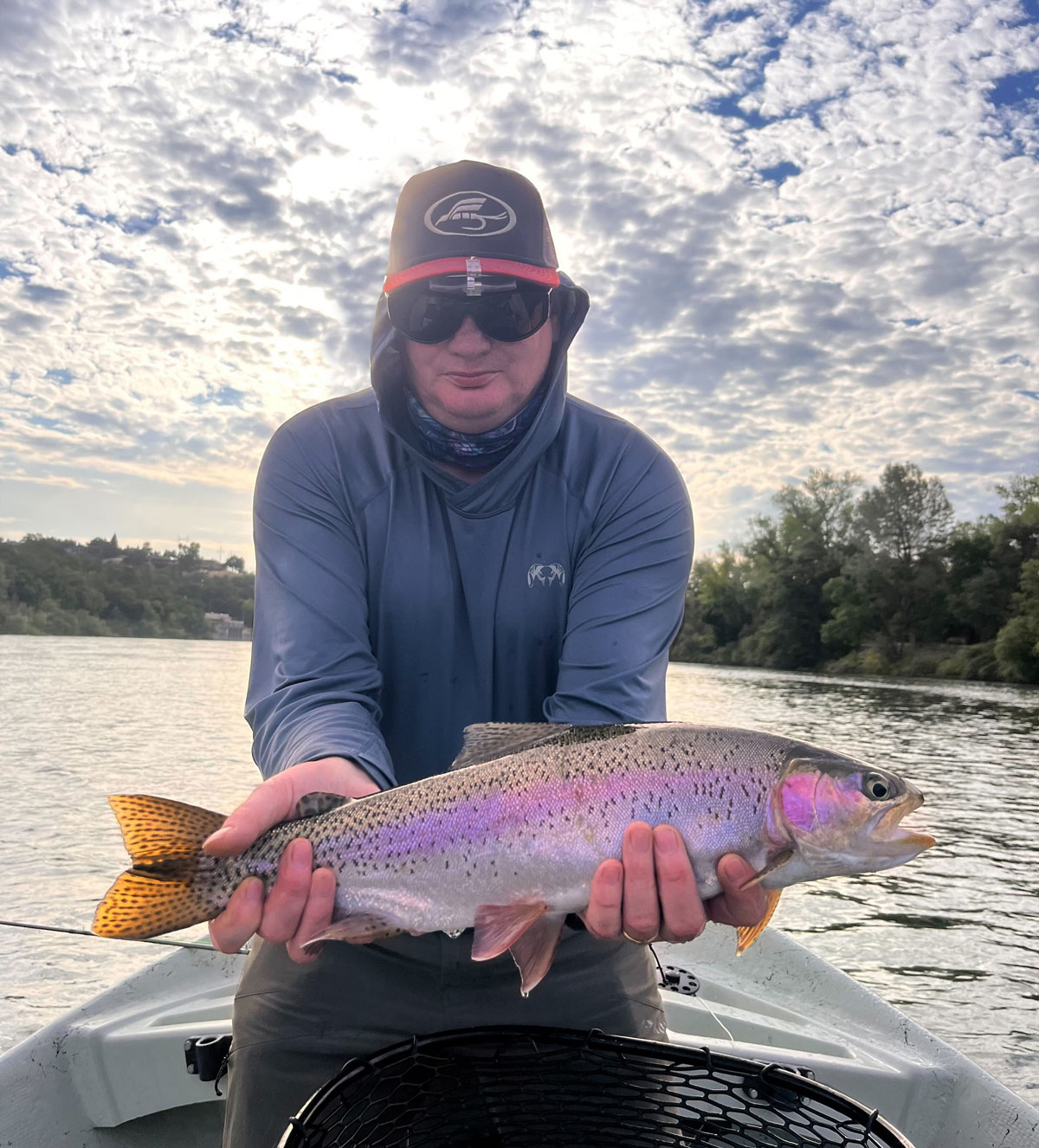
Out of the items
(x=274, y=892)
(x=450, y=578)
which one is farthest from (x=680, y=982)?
(x=274, y=892)

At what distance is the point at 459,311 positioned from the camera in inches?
128

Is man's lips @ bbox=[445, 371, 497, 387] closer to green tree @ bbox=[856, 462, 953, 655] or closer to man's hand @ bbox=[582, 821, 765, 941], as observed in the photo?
man's hand @ bbox=[582, 821, 765, 941]

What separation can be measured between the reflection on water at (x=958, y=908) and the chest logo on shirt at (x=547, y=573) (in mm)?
4984

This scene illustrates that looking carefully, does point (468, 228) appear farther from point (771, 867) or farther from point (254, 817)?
point (771, 867)

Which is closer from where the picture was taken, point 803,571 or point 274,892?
point 274,892

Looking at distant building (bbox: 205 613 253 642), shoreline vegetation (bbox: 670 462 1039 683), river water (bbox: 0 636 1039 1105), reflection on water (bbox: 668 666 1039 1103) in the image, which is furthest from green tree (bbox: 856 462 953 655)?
distant building (bbox: 205 613 253 642)

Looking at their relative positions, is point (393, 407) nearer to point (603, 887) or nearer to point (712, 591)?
point (603, 887)

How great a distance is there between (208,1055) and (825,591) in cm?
7188

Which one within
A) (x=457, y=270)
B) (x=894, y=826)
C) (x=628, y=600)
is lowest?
(x=894, y=826)

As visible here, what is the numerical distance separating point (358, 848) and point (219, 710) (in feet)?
104

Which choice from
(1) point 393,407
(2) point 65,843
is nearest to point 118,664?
(2) point 65,843

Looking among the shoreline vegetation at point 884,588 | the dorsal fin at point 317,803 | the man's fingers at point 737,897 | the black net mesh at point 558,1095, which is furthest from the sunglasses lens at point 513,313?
the shoreline vegetation at point 884,588

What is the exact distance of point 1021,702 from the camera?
119 ft

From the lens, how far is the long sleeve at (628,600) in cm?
295
